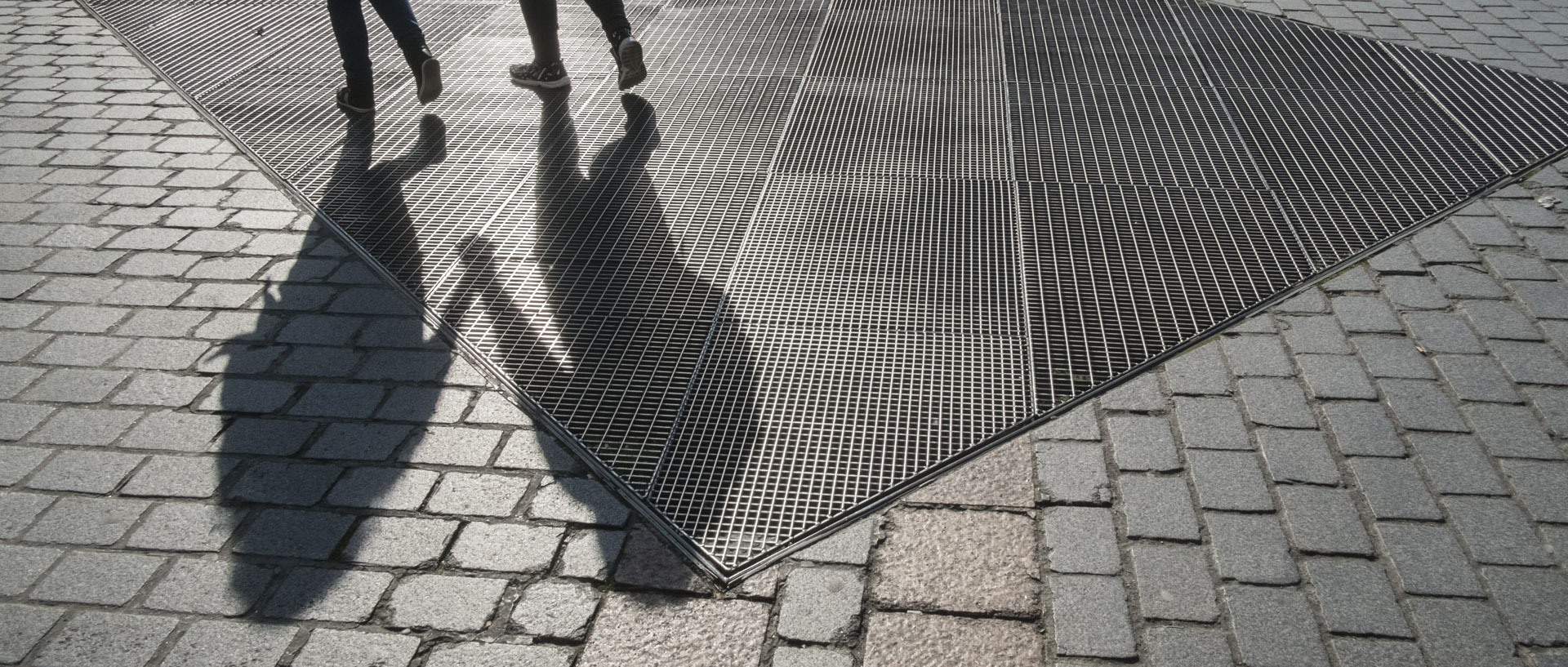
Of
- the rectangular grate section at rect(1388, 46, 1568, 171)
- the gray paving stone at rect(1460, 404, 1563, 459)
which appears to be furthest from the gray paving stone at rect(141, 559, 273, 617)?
the rectangular grate section at rect(1388, 46, 1568, 171)

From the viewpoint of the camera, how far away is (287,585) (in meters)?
2.85

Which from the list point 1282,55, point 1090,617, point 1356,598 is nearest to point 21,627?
point 1090,617

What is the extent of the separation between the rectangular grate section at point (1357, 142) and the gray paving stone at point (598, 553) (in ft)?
10.5

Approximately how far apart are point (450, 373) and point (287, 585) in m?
1.06

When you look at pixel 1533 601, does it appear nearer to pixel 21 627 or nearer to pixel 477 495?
pixel 477 495

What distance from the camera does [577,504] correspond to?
314cm

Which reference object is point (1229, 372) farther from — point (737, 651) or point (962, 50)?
point (962, 50)

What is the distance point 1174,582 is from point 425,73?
4.70 m

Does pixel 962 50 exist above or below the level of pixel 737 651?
below

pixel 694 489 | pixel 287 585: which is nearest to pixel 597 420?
pixel 694 489

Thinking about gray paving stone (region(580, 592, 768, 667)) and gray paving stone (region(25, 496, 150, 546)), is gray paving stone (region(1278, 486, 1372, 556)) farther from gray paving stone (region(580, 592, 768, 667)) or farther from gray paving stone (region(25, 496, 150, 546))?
gray paving stone (region(25, 496, 150, 546))

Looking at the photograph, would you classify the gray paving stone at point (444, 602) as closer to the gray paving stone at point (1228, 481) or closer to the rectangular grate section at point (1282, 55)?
the gray paving stone at point (1228, 481)

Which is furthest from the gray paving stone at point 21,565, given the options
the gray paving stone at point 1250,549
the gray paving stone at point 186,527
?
the gray paving stone at point 1250,549

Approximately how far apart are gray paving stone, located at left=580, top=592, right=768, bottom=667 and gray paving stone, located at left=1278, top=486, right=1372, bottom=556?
4.88 ft
